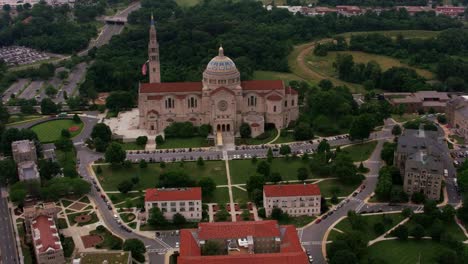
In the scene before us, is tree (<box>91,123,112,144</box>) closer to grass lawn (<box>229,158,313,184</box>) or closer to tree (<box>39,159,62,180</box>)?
tree (<box>39,159,62,180</box>)

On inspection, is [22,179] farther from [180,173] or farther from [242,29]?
[242,29]

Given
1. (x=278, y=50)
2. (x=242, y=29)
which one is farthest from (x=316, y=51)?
(x=242, y=29)

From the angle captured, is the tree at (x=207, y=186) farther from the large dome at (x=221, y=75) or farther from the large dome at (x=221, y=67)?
the large dome at (x=221, y=67)

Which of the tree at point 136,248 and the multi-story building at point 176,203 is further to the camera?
the multi-story building at point 176,203

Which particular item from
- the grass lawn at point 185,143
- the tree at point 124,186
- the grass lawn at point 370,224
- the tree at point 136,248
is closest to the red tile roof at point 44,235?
the tree at point 136,248

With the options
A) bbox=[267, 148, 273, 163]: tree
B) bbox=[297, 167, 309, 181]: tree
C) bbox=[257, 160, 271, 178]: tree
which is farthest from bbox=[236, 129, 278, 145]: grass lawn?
bbox=[297, 167, 309, 181]: tree

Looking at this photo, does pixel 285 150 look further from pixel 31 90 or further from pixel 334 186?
pixel 31 90
